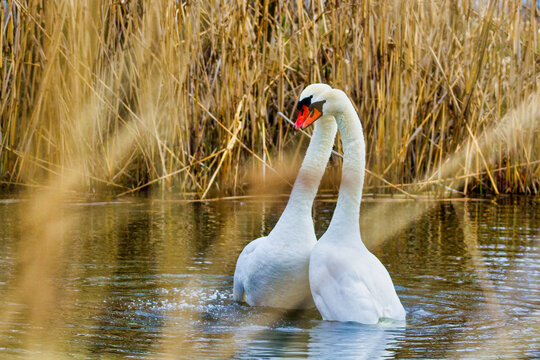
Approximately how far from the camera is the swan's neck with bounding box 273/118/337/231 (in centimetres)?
480

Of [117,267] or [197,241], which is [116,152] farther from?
[117,267]

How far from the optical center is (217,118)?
8328 millimetres

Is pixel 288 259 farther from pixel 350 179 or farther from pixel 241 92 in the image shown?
pixel 241 92

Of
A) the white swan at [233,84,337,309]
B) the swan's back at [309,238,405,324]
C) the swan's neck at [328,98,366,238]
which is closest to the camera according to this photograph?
the swan's back at [309,238,405,324]

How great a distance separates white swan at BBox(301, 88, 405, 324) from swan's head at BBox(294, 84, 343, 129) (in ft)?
0.04

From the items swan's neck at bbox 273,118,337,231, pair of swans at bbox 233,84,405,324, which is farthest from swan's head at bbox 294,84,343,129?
swan's neck at bbox 273,118,337,231

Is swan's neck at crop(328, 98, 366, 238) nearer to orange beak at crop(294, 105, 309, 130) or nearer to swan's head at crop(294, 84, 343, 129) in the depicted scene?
swan's head at crop(294, 84, 343, 129)

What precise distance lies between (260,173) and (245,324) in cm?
482

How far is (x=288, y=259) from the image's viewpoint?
4.71m

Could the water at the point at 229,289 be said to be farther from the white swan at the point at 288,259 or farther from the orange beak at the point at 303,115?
the orange beak at the point at 303,115

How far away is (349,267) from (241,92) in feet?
13.4

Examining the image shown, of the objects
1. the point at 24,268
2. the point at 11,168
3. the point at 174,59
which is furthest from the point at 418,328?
the point at 11,168

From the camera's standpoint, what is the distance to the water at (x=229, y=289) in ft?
12.8

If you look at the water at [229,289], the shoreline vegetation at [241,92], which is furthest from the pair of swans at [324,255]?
the shoreline vegetation at [241,92]
